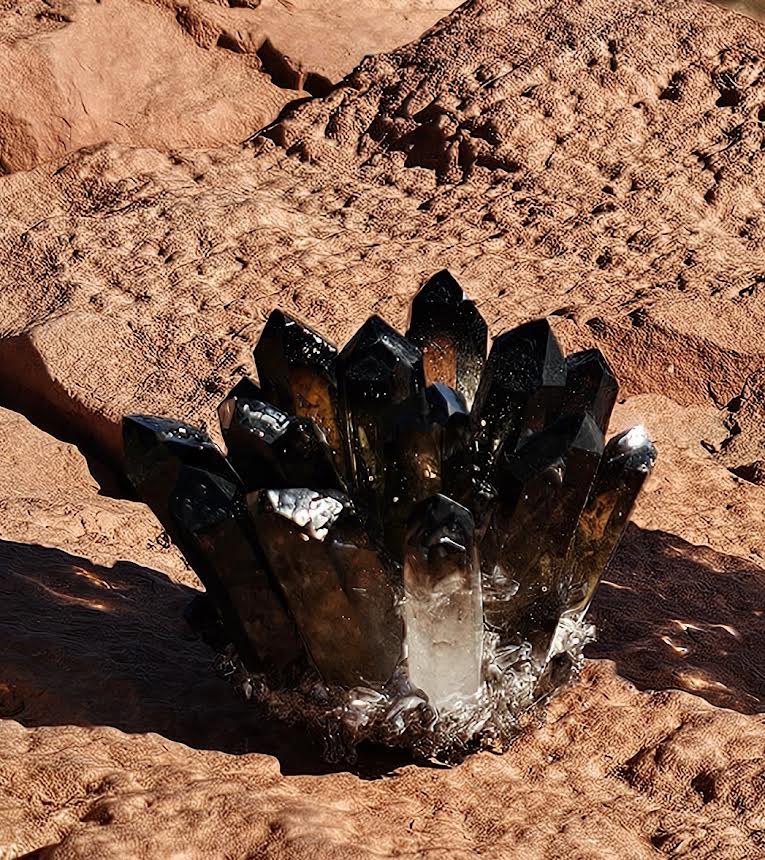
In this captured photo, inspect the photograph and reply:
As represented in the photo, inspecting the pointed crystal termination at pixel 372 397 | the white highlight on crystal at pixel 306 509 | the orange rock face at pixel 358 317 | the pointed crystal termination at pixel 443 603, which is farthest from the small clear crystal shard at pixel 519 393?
the orange rock face at pixel 358 317

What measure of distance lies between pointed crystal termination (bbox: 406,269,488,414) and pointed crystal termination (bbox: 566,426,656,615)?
0.44 metres

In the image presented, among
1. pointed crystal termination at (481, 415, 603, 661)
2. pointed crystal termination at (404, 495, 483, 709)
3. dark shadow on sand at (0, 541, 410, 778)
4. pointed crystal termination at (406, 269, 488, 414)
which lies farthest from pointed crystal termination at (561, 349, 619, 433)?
dark shadow on sand at (0, 541, 410, 778)

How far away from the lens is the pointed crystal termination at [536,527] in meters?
2.76

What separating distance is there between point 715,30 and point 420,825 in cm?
448

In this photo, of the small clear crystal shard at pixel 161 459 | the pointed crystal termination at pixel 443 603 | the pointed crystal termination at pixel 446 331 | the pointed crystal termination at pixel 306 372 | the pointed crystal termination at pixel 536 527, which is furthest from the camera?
the pointed crystal termination at pixel 446 331

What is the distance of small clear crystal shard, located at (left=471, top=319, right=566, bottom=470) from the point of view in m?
2.93

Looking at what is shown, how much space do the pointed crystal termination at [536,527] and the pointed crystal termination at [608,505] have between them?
3.1 inches

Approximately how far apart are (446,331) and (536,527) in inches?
23.2

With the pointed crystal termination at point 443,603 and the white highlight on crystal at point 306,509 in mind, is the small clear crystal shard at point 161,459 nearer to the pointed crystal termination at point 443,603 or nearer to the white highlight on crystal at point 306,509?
the white highlight on crystal at point 306,509

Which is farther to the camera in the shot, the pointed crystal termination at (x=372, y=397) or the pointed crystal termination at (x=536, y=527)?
the pointed crystal termination at (x=372, y=397)

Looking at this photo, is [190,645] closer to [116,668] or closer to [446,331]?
[116,668]

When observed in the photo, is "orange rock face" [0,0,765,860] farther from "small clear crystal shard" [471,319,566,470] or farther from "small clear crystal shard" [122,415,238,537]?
"small clear crystal shard" [471,319,566,470]

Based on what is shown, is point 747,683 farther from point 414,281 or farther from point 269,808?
point 414,281

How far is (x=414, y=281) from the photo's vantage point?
17.2 ft
